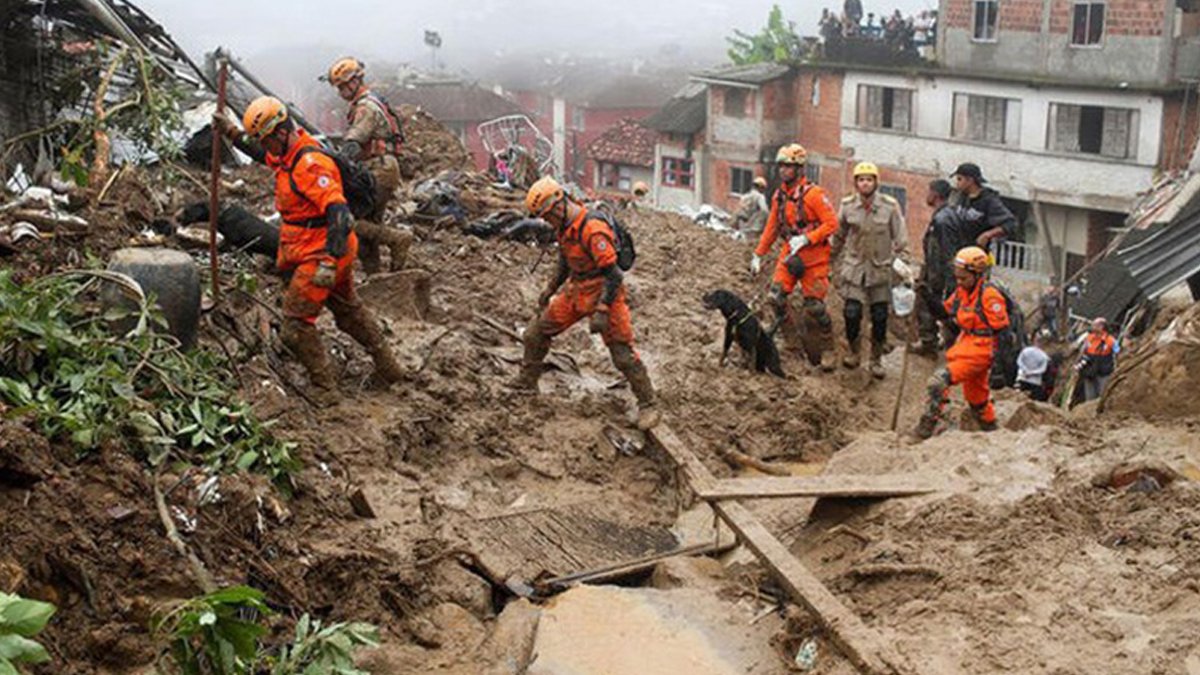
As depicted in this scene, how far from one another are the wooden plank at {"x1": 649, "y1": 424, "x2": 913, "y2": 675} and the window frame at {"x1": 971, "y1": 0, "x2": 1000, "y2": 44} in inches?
1195

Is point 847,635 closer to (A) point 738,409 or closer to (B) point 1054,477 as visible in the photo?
(B) point 1054,477

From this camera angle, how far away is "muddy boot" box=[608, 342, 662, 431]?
30.4ft

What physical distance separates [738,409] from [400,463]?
10.1 ft

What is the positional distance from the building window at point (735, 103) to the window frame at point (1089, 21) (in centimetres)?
992

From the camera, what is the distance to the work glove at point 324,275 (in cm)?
815

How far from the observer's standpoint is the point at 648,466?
9.03 meters

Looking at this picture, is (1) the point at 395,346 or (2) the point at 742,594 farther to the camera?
(1) the point at 395,346

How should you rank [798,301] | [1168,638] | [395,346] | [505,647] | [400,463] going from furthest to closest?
[798,301] < [395,346] < [400,463] < [505,647] < [1168,638]

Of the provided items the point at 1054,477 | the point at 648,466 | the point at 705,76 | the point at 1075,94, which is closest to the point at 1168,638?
the point at 1054,477

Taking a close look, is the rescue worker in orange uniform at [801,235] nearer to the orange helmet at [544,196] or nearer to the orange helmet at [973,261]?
the orange helmet at [973,261]

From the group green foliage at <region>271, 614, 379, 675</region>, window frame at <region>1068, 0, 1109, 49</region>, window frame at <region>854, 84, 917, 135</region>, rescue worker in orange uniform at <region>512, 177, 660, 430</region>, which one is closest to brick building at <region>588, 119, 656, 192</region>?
window frame at <region>854, 84, 917, 135</region>

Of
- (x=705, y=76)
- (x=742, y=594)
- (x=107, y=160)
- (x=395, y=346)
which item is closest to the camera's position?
(x=742, y=594)

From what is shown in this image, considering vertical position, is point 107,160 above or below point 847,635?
above

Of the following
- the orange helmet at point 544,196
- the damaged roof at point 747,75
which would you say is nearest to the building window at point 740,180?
the damaged roof at point 747,75
